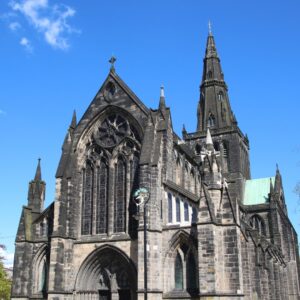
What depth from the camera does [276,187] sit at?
50281 mm

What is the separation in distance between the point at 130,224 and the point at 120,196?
212 centimetres

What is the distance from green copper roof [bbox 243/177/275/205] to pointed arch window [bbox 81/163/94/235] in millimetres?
24394

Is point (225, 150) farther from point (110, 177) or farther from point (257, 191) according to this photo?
point (110, 177)

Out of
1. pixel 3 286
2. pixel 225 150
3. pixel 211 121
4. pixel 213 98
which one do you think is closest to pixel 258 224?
pixel 225 150

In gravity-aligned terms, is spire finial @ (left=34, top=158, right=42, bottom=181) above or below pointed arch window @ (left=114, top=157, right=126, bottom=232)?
above

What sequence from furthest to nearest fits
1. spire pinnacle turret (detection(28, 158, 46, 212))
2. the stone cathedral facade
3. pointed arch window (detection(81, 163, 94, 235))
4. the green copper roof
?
the green copper roof < spire pinnacle turret (detection(28, 158, 46, 212)) < pointed arch window (detection(81, 163, 94, 235)) < the stone cathedral facade

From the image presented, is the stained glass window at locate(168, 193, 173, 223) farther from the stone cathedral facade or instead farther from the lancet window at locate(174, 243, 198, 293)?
the lancet window at locate(174, 243, 198, 293)

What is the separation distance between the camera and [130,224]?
27609mm

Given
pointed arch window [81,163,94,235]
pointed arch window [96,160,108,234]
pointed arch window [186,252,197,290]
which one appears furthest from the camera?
pointed arch window [81,163,94,235]

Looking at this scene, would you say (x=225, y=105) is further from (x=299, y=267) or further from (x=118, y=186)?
(x=118, y=186)

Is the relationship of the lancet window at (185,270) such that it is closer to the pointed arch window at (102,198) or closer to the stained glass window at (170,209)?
the stained glass window at (170,209)

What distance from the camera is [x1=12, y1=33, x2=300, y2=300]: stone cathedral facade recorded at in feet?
82.4

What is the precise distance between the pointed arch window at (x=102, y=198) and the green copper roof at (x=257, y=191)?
952 inches

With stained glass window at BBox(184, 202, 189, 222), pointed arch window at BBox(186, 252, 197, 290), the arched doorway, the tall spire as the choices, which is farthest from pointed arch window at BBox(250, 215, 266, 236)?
the arched doorway
